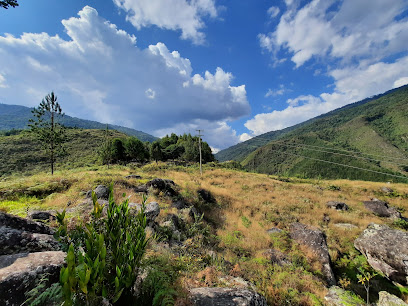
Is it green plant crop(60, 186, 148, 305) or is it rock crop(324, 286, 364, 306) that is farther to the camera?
rock crop(324, 286, 364, 306)

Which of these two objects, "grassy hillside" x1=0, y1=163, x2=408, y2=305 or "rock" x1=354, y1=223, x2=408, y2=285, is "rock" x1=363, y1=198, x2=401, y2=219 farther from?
"rock" x1=354, y1=223, x2=408, y2=285

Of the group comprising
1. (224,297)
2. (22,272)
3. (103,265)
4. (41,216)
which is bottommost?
(224,297)

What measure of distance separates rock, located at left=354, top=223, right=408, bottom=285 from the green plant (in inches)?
457

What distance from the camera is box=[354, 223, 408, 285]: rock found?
8.12 meters

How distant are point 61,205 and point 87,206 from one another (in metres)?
2.49

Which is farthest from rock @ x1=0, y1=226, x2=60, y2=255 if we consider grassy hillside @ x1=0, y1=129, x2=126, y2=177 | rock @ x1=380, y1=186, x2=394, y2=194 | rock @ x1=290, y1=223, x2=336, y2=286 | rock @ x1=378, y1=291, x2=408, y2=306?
grassy hillside @ x1=0, y1=129, x2=126, y2=177

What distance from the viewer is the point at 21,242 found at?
3.20 m

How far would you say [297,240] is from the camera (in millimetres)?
10594

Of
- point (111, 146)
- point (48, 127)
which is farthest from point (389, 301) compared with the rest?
point (111, 146)

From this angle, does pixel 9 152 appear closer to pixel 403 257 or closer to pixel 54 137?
pixel 54 137

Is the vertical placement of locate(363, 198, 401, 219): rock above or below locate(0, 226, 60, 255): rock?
below

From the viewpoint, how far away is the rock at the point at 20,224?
362 cm

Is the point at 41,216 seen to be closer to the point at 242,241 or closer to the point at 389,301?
the point at 242,241

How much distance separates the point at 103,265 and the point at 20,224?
355 centimetres
